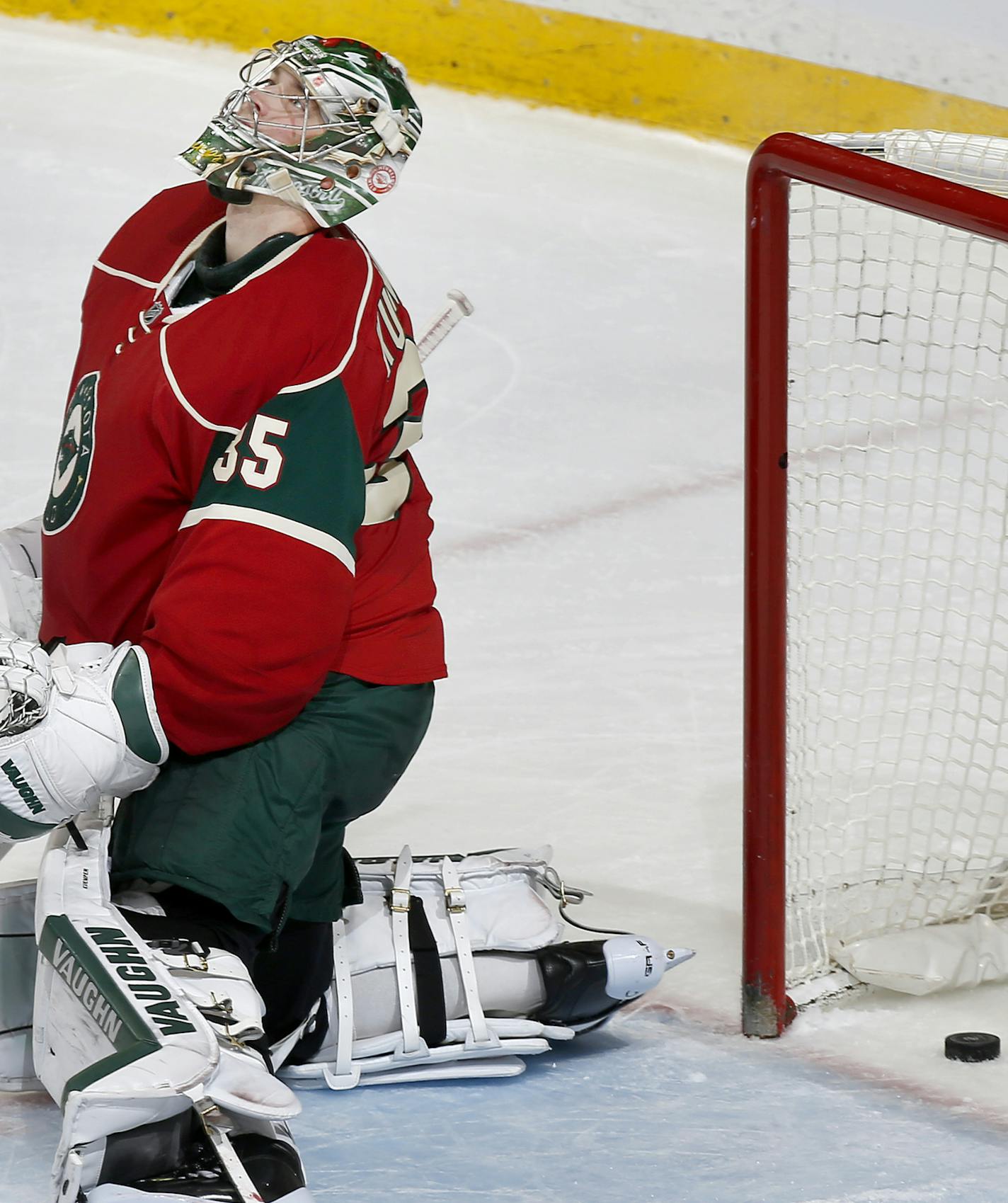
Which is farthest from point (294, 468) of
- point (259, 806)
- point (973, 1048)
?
point (973, 1048)

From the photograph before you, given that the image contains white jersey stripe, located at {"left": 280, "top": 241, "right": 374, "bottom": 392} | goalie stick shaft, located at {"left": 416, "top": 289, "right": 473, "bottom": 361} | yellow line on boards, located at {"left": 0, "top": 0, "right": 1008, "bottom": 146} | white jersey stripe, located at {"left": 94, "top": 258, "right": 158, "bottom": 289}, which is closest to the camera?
white jersey stripe, located at {"left": 280, "top": 241, "right": 374, "bottom": 392}

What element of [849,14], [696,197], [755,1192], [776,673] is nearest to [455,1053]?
[755,1192]

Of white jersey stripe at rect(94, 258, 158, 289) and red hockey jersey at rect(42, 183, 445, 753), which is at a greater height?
white jersey stripe at rect(94, 258, 158, 289)

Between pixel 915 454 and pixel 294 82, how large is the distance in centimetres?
77

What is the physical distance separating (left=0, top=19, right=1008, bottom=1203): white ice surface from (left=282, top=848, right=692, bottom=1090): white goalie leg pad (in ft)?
0.11

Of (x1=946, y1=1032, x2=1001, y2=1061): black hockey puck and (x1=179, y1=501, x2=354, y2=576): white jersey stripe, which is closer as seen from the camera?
(x1=179, y1=501, x2=354, y2=576): white jersey stripe

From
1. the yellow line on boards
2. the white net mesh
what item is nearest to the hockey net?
the white net mesh

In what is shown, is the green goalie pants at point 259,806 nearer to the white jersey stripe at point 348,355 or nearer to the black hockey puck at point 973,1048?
the white jersey stripe at point 348,355

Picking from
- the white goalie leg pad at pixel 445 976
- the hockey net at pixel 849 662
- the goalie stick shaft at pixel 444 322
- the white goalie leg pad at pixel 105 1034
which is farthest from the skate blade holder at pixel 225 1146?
the goalie stick shaft at pixel 444 322

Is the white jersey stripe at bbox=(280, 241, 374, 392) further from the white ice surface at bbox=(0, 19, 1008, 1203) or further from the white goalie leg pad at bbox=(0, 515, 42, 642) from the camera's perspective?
the white goalie leg pad at bbox=(0, 515, 42, 642)

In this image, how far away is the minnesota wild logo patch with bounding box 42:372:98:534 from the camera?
4.89 ft

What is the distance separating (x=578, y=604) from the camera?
2.96 metres

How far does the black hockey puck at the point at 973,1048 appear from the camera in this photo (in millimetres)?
1632

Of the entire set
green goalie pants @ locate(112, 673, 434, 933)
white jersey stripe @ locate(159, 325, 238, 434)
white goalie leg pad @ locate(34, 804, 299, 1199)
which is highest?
white jersey stripe @ locate(159, 325, 238, 434)
